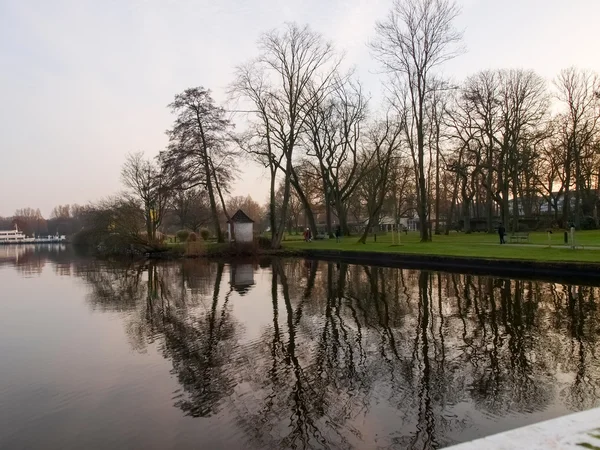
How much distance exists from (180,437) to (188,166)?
3329 cm

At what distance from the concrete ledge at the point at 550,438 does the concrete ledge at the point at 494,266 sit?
1431cm

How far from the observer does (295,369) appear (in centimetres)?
748

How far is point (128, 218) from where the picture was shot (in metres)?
41.3

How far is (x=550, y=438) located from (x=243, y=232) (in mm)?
34702

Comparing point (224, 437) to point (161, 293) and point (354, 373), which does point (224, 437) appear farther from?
point (161, 293)

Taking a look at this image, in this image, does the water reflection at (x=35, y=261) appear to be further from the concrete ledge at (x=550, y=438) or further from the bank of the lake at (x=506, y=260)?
the concrete ledge at (x=550, y=438)

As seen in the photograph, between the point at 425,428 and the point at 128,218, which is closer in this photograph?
the point at 425,428

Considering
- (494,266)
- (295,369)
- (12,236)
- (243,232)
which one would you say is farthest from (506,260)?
(12,236)

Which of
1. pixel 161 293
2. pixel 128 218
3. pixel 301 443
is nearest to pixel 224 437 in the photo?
pixel 301 443

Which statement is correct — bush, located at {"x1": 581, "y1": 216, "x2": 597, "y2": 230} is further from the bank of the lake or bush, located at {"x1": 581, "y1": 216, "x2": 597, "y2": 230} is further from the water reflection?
the water reflection

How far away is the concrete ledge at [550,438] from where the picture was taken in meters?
3.34

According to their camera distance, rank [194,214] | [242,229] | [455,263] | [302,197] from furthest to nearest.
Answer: [194,214], [302,197], [242,229], [455,263]

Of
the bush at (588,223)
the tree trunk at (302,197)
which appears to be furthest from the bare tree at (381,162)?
the bush at (588,223)

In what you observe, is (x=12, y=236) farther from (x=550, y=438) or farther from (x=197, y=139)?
(x=550, y=438)
